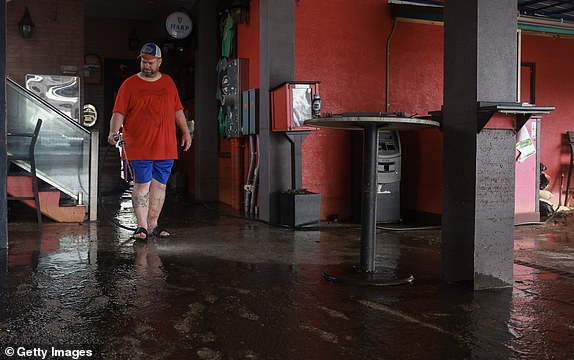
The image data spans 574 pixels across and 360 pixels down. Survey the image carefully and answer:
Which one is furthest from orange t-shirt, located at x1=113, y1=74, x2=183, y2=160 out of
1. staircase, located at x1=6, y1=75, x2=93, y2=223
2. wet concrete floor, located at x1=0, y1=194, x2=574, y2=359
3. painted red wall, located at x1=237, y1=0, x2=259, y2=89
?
painted red wall, located at x1=237, y1=0, x2=259, y2=89

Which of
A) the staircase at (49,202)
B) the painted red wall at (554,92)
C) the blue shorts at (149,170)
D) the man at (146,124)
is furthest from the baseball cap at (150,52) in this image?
the painted red wall at (554,92)

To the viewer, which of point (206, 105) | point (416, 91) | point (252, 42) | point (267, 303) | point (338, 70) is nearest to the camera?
point (267, 303)

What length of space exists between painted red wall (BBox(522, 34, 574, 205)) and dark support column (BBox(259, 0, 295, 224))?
13.8ft

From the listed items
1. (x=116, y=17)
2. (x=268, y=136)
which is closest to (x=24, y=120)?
(x=268, y=136)

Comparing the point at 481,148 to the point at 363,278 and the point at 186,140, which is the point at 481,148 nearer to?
the point at 363,278

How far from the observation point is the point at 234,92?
8.68m

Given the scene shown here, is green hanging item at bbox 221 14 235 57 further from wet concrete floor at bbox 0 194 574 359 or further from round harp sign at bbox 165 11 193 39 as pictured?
wet concrete floor at bbox 0 194 574 359

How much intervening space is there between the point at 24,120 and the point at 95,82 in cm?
854

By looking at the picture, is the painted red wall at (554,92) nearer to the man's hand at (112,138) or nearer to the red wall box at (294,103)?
the red wall box at (294,103)

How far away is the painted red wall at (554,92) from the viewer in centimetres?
921

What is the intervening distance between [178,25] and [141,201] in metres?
5.63

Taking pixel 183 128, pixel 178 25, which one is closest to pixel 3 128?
pixel 183 128

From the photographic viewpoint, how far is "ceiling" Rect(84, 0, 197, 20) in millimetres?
12953

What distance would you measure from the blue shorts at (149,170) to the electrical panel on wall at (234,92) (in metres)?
2.77
